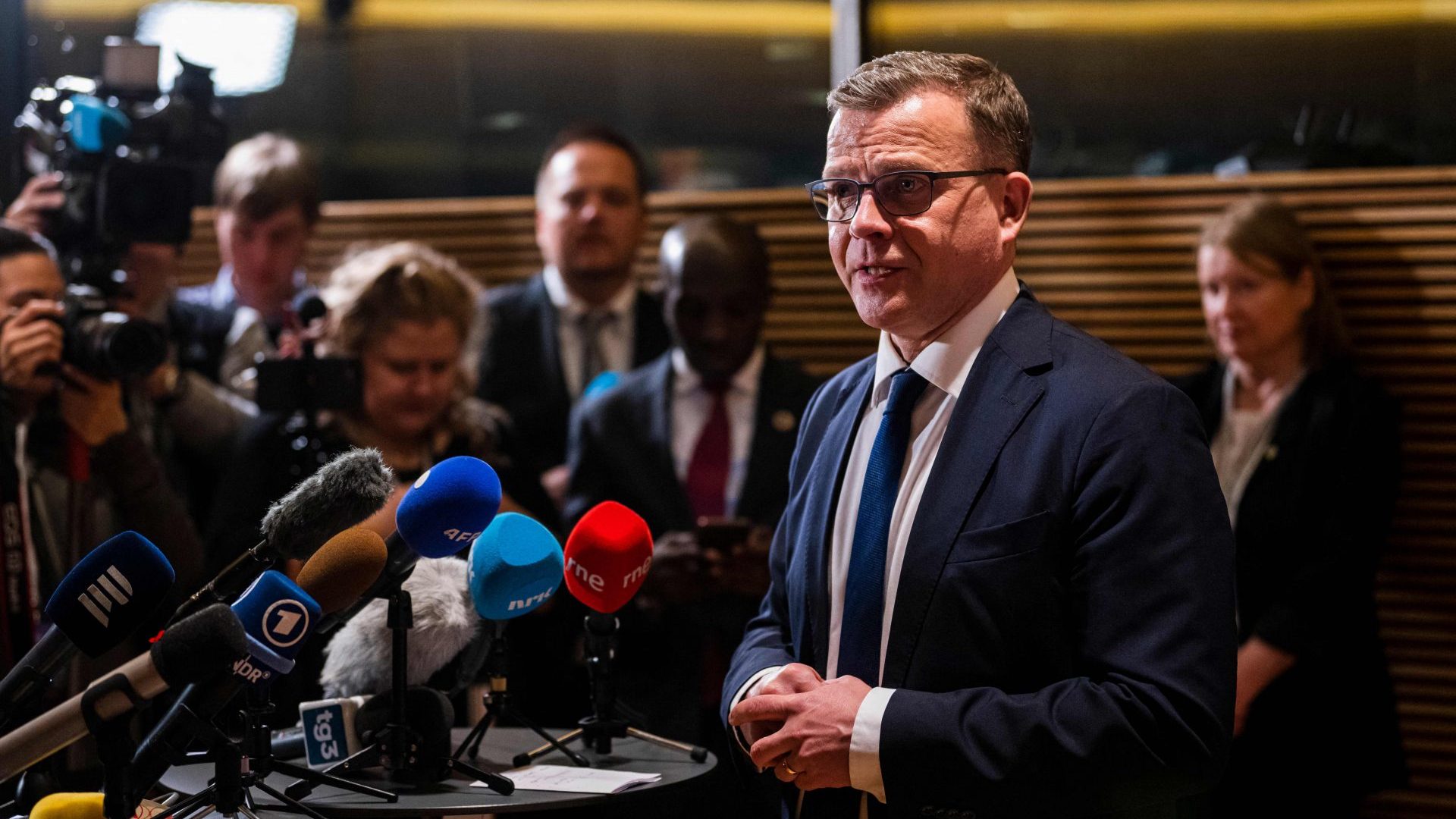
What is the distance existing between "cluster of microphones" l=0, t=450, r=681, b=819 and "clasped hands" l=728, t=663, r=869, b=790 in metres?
0.48

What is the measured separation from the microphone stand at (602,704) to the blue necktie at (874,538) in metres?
0.55

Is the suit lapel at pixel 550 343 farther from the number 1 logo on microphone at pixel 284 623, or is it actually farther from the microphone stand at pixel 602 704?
the number 1 logo on microphone at pixel 284 623

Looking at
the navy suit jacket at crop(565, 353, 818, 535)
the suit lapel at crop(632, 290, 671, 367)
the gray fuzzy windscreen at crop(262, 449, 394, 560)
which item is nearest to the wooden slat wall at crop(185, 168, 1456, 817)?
the suit lapel at crop(632, 290, 671, 367)

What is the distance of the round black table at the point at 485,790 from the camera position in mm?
2145

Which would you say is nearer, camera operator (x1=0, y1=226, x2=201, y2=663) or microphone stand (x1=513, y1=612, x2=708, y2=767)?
microphone stand (x1=513, y1=612, x2=708, y2=767)

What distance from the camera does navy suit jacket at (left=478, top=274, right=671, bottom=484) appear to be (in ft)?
14.6

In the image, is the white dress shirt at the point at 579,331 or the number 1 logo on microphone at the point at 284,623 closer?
the number 1 logo on microphone at the point at 284,623

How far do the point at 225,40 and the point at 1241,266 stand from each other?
13.3 feet

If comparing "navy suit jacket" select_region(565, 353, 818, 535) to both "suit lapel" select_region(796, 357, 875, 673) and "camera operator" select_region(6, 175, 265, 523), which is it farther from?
"suit lapel" select_region(796, 357, 875, 673)

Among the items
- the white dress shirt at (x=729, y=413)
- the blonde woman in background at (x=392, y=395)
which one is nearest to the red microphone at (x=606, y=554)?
the blonde woman in background at (x=392, y=395)

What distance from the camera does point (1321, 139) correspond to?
15.2ft

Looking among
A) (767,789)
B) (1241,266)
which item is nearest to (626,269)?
(1241,266)

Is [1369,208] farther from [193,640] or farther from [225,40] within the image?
[225,40]

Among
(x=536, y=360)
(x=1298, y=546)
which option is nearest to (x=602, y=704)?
(x=536, y=360)
